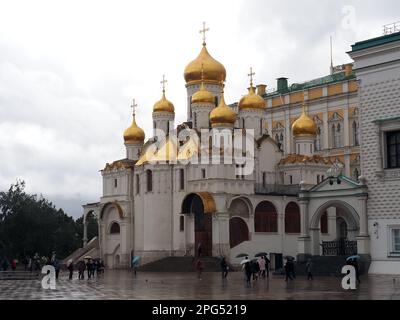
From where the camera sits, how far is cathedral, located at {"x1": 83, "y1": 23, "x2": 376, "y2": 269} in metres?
43.1

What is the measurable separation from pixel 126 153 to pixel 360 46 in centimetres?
2462

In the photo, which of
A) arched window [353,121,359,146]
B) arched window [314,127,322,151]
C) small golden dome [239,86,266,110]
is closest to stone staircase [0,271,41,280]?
small golden dome [239,86,266,110]

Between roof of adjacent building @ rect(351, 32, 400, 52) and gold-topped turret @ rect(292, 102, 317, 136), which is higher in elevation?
roof of adjacent building @ rect(351, 32, 400, 52)

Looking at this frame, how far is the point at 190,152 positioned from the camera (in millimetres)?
44500

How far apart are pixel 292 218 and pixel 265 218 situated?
7.03 ft

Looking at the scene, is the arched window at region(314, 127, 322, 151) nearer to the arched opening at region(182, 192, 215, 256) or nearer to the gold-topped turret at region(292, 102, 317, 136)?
the gold-topped turret at region(292, 102, 317, 136)

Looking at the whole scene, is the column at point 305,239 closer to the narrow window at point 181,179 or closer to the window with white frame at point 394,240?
the window with white frame at point 394,240

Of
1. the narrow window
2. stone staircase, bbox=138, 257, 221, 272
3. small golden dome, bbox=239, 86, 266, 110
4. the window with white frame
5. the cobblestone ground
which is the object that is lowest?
the cobblestone ground

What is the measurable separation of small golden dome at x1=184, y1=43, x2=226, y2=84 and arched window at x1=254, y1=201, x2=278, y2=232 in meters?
9.54

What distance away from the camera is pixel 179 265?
41906 mm

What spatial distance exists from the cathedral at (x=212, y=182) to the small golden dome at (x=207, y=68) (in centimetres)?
7
